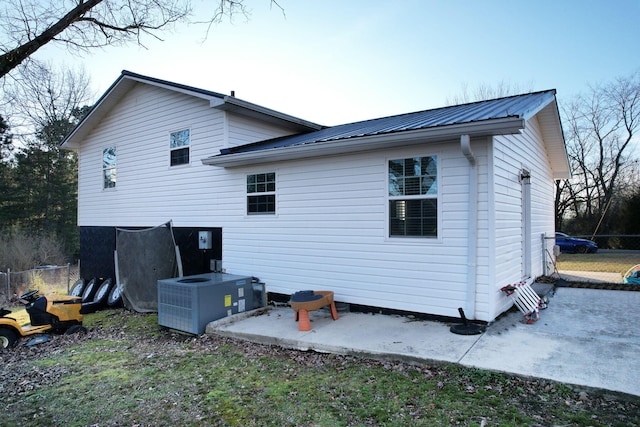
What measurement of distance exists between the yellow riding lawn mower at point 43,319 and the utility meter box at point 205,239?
255cm

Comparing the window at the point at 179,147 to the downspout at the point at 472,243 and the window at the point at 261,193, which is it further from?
the downspout at the point at 472,243

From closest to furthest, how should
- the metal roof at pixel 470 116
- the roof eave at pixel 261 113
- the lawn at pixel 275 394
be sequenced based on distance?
Result: 1. the lawn at pixel 275 394
2. the metal roof at pixel 470 116
3. the roof eave at pixel 261 113

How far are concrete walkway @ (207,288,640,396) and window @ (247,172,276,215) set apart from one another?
2.14 metres

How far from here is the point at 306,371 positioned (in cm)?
432

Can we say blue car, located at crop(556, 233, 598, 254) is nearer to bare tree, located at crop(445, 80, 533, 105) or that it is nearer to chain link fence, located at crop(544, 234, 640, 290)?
chain link fence, located at crop(544, 234, 640, 290)

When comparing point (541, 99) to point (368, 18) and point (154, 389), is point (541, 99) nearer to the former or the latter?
point (368, 18)

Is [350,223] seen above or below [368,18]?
below

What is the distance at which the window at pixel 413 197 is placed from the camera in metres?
5.72

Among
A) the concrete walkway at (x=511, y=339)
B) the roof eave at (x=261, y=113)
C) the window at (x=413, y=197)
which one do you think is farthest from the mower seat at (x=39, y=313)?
the window at (x=413, y=197)

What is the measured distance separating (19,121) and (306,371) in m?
22.4

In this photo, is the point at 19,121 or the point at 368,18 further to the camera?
the point at 19,121

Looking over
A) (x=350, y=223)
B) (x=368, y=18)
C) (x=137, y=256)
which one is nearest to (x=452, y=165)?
(x=350, y=223)

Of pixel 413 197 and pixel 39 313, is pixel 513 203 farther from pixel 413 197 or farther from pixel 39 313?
pixel 39 313

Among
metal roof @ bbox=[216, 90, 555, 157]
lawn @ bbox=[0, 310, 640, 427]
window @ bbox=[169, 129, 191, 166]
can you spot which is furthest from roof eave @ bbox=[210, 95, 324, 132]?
lawn @ bbox=[0, 310, 640, 427]
